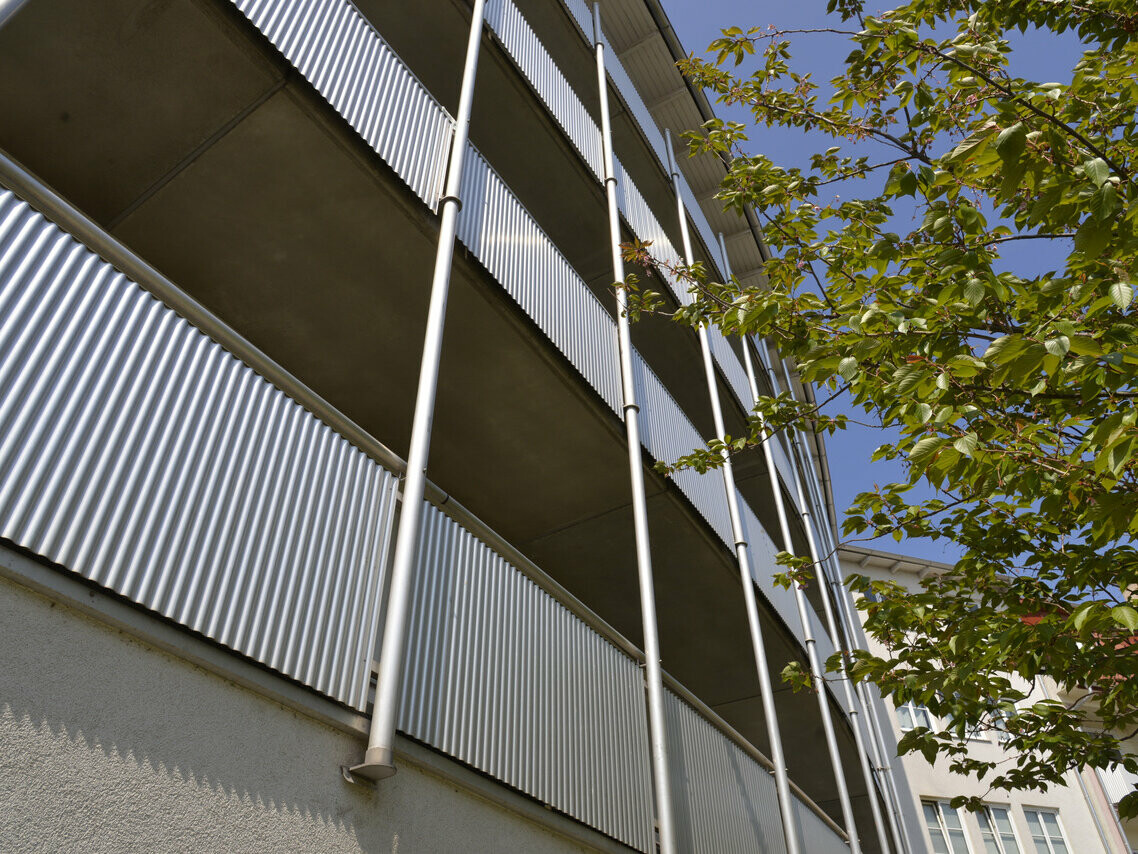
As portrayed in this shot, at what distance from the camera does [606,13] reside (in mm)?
15234

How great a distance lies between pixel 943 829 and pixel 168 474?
22.8 m

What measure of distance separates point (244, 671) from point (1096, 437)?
3.56 meters

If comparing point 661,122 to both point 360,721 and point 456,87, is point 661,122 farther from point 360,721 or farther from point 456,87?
point 360,721

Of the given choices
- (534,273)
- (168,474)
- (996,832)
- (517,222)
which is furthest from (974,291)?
(996,832)

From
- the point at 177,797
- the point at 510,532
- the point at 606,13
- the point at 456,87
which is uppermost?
the point at 606,13

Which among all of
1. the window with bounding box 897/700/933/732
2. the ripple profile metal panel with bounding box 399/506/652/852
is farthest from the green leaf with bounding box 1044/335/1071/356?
the window with bounding box 897/700/933/732

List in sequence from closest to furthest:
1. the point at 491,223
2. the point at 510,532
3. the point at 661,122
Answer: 1. the point at 491,223
2. the point at 510,532
3. the point at 661,122

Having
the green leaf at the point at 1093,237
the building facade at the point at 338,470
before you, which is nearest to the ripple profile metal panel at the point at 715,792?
the building facade at the point at 338,470

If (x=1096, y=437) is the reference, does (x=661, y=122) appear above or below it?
above

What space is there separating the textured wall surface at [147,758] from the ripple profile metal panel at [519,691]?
0.63 metres

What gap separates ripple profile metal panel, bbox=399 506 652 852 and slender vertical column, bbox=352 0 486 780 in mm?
291

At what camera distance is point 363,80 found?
6.10 m

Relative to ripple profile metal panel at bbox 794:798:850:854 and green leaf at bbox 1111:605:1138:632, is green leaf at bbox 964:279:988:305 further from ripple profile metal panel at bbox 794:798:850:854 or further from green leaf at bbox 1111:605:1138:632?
ripple profile metal panel at bbox 794:798:850:854

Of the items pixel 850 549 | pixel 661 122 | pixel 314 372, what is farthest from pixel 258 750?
pixel 850 549
